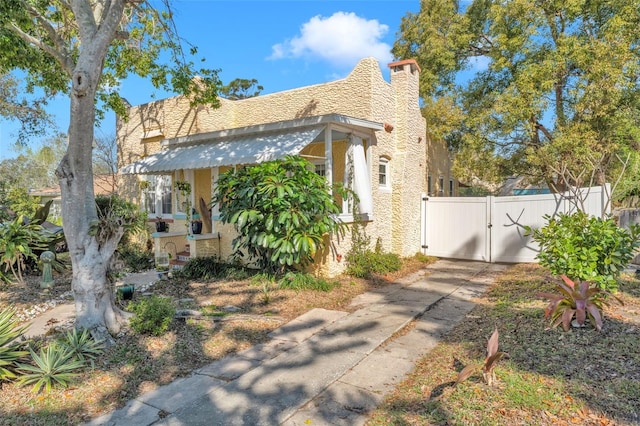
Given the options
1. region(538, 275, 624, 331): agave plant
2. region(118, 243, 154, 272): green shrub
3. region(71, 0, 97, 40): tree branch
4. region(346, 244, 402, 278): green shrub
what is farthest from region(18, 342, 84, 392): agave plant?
region(118, 243, 154, 272): green shrub

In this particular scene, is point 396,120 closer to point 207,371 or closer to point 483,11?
point 483,11

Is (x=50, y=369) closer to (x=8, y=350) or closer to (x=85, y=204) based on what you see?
(x=8, y=350)

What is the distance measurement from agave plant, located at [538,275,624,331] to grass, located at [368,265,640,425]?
17 cm

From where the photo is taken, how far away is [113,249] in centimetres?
615

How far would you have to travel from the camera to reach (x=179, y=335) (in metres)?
6.10

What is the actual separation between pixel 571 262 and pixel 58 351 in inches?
306

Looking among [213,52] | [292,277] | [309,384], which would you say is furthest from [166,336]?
[213,52]

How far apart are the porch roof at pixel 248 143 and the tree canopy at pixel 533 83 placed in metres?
7.11

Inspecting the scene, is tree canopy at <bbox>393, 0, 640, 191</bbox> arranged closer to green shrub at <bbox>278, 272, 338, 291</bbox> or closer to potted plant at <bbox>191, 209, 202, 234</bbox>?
green shrub at <bbox>278, 272, 338, 291</bbox>

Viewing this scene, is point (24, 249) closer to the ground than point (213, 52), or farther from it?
closer to the ground

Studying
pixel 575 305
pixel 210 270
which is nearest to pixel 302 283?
A: pixel 210 270

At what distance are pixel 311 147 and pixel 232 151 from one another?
292 cm

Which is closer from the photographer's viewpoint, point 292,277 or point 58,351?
point 58,351

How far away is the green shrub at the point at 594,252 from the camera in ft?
20.1
